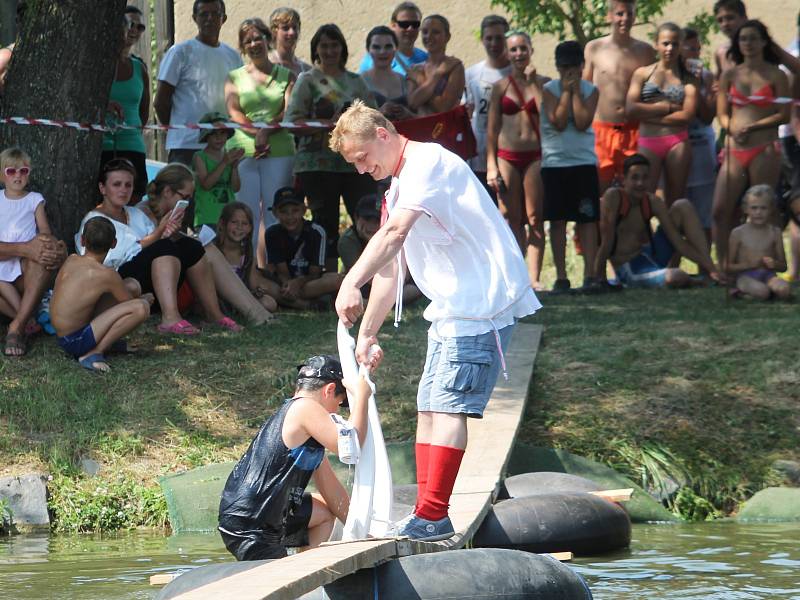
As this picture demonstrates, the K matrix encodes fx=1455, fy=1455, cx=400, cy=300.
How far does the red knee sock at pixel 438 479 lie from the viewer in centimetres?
602

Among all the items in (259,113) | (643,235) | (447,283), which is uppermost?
(259,113)

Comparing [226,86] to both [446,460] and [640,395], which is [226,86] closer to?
[640,395]

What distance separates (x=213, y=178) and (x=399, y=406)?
334cm

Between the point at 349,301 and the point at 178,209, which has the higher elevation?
the point at 178,209

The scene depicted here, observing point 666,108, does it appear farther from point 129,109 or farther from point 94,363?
point 94,363

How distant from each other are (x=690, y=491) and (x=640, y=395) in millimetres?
988

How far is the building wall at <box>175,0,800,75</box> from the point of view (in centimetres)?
2101

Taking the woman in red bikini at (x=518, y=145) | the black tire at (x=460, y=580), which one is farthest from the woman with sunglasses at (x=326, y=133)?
the black tire at (x=460, y=580)

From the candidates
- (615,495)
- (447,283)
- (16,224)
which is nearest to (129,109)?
(16,224)

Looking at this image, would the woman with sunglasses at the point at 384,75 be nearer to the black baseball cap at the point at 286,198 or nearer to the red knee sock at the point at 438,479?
the black baseball cap at the point at 286,198

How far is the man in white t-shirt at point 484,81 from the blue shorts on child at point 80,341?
452cm

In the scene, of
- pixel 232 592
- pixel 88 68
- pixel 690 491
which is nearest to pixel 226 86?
pixel 88 68

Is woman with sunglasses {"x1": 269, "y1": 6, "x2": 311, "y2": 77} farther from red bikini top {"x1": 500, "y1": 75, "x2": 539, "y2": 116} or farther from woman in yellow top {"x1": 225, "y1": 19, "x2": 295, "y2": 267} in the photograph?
red bikini top {"x1": 500, "y1": 75, "x2": 539, "y2": 116}

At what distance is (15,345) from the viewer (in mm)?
10094
